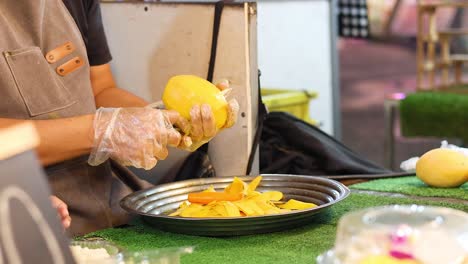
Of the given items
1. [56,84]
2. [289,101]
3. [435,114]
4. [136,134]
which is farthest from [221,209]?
[435,114]

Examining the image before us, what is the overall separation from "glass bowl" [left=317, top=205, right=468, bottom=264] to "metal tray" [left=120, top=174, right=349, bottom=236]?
Result: 48 centimetres

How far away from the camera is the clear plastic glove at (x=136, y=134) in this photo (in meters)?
1.68

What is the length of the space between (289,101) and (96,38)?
101 cm

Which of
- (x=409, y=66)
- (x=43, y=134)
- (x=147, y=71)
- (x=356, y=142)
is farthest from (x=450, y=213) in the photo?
(x=409, y=66)

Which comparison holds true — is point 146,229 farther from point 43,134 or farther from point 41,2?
point 41,2

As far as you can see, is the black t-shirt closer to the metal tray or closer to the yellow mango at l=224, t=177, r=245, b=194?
the metal tray

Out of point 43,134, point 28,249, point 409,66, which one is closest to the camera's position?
point 28,249

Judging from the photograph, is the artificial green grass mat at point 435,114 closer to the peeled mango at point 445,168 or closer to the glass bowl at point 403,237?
the peeled mango at point 445,168

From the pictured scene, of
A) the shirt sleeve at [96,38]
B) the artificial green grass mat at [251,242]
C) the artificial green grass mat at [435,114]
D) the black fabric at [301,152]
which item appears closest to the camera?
the artificial green grass mat at [251,242]

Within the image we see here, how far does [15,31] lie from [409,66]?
863cm

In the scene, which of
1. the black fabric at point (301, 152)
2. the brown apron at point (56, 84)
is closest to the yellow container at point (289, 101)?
the black fabric at point (301, 152)

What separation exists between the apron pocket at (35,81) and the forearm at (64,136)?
7 centimetres

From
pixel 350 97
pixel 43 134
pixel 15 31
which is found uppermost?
pixel 15 31

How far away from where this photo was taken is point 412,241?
1003 mm
